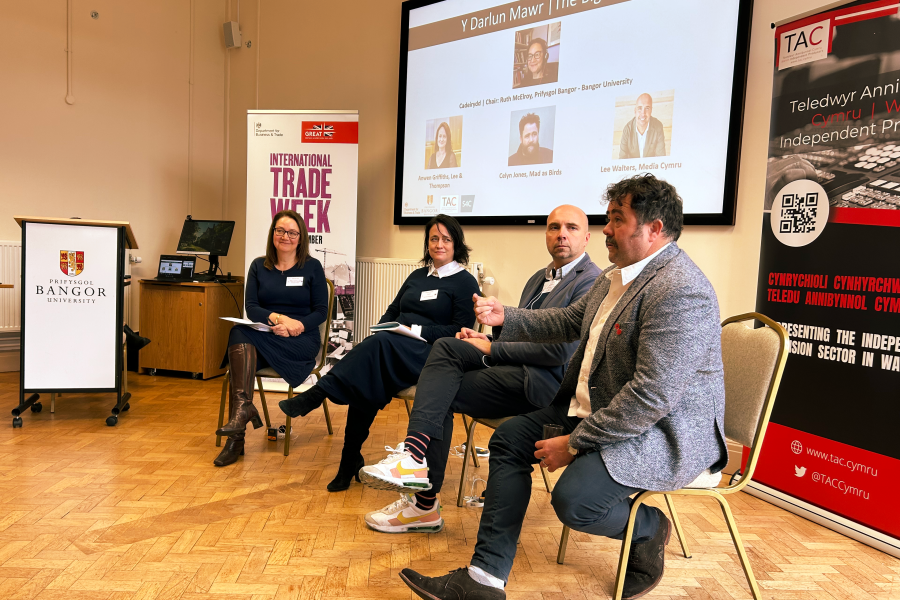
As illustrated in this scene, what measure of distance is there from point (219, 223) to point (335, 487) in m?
3.38

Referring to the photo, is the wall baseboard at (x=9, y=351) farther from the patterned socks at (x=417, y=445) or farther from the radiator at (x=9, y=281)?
the patterned socks at (x=417, y=445)

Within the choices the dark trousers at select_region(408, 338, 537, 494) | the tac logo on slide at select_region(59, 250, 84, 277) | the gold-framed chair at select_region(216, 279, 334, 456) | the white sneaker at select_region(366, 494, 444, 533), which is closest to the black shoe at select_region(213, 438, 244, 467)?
the gold-framed chair at select_region(216, 279, 334, 456)

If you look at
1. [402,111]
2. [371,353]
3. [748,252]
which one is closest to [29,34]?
[402,111]

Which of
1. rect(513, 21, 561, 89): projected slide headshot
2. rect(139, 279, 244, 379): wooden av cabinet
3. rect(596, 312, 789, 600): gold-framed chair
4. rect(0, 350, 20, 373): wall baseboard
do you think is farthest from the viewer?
rect(0, 350, 20, 373): wall baseboard

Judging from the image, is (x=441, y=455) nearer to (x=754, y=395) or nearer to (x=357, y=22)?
(x=754, y=395)

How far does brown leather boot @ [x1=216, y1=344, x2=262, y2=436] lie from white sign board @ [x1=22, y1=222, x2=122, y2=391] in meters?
1.03

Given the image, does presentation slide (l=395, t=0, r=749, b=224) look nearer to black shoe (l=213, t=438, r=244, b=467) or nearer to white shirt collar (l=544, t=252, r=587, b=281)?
white shirt collar (l=544, t=252, r=587, b=281)

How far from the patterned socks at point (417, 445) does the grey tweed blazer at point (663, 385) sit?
A: 2.07 feet

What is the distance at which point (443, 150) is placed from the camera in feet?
15.2

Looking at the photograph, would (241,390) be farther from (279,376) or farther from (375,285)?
(375,285)

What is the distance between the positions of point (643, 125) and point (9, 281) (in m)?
4.86

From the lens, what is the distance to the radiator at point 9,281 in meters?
4.84

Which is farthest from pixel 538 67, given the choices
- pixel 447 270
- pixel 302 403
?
pixel 302 403

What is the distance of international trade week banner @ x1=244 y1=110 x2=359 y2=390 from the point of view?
15.6 feet
